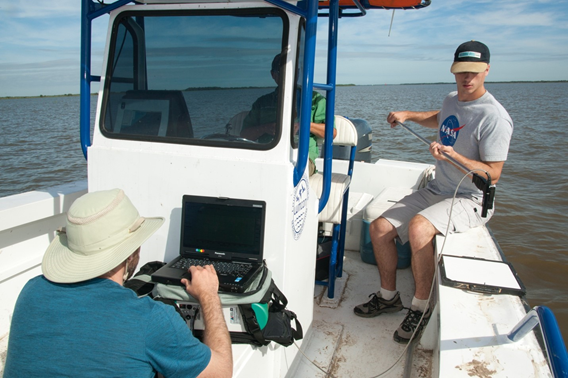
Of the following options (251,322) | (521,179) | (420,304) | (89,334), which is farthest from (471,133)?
(521,179)

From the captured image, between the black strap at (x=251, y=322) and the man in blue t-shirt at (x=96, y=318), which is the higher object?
the man in blue t-shirt at (x=96, y=318)

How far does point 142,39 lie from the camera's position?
2.35 meters

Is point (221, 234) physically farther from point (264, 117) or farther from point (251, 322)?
point (264, 117)

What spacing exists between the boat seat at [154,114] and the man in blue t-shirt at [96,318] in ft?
2.83

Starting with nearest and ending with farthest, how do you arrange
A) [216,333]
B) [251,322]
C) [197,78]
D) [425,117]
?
[216,333] → [251,322] → [197,78] → [425,117]

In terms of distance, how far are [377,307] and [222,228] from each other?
4.91ft

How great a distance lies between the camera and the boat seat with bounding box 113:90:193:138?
2256 millimetres

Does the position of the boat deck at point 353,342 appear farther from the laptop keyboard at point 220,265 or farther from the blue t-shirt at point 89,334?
the blue t-shirt at point 89,334

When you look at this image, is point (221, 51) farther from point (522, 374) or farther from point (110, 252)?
point (522, 374)

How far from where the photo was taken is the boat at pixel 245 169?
1947mm

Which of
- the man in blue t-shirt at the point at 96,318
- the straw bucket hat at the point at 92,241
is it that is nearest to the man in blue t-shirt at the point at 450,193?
the man in blue t-shirt at the point at 96,318

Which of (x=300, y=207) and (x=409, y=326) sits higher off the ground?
(x=300, y=207)

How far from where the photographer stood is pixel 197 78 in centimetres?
228

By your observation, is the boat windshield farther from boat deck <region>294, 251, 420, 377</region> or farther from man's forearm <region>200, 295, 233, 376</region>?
boat deck <region>294, 251, 420, 377</region>
